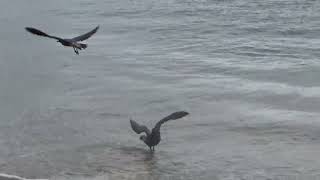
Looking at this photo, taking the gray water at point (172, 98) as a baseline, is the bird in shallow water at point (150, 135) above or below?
above

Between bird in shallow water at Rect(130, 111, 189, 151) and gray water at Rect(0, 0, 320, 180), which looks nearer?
gray water at Rect(0, 0, 320, 180)

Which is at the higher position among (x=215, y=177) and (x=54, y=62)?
(x=215, y=177)

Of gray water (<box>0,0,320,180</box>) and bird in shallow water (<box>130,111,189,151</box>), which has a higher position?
bird in shallow water (<box>130,111,189,151</box>)

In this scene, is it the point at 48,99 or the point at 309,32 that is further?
the point at 309,32

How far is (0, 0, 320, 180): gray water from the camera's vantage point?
7820 millimetres

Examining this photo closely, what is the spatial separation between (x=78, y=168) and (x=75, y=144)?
981mm

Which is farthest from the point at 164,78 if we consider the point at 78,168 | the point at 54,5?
the point at 54,5

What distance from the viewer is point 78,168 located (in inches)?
302

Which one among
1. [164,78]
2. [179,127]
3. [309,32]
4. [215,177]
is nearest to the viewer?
[215,177]

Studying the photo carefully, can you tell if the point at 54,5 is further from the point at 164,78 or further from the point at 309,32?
the point at 164,78

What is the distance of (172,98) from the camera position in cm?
1084

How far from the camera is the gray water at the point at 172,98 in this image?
25.7 feet

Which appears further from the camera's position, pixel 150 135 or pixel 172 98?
pixel 172 98

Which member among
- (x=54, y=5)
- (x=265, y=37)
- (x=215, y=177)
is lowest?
(x=54, y=5)
